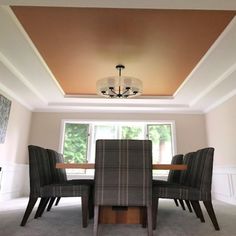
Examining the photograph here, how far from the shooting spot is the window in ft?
16.7

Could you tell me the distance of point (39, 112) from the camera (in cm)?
523

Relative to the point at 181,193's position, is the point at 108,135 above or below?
above

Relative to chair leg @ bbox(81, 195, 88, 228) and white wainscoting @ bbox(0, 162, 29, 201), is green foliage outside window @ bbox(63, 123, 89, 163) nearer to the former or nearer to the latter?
white wainscoting @ bbox(0, 162, 29, 201)

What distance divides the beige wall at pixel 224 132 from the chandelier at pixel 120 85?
2.11m

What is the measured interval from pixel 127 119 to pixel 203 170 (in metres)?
3.27

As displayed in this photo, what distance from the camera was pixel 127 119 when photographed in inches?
205

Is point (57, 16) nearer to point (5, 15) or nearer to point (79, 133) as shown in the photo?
point (5, 15)

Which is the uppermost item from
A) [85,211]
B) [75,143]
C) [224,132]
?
[224,132]

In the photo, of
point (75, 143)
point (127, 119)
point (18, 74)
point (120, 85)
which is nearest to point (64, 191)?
point (120, 85)

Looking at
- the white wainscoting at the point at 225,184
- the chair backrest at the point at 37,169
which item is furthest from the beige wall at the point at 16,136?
the white wainscoting at the point at 225,184

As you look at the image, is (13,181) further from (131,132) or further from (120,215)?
(120,215)

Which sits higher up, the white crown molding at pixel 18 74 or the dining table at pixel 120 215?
the white crown molding at pixel 18 74

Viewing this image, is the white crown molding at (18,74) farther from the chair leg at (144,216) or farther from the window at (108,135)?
the chair leg at (144,216)

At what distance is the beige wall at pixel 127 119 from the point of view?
16.5 ft
